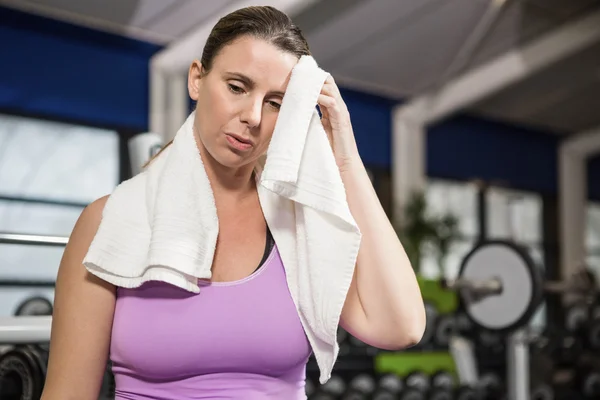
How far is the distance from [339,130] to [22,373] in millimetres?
984

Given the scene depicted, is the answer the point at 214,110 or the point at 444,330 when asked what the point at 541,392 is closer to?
the point at 444,330

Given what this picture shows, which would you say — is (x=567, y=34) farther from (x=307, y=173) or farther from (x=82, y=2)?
(x=307, y=173)

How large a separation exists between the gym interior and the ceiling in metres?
0.01

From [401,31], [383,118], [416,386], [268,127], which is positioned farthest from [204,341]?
[383,118]

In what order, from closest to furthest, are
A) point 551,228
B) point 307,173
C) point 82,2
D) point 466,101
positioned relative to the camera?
point 307,173 → point 82,2 → point 466,101 → point 551,228

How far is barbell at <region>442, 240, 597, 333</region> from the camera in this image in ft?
8.63

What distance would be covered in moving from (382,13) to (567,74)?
7.40ft

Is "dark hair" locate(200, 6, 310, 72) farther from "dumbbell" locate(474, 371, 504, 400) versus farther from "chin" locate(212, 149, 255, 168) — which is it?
"dumbbell" locate(474, 371, 504, 400)

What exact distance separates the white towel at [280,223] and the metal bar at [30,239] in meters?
0.49

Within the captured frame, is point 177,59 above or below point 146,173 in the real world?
above

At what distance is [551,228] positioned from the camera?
729 centimetres

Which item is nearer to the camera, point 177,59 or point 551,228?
point 177,59

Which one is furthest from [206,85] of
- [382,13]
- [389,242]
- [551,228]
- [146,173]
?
[551,228]

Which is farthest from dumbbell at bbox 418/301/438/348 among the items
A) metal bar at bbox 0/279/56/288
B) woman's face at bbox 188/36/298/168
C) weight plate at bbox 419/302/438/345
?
woman's face at bbox 188/36/298/168
